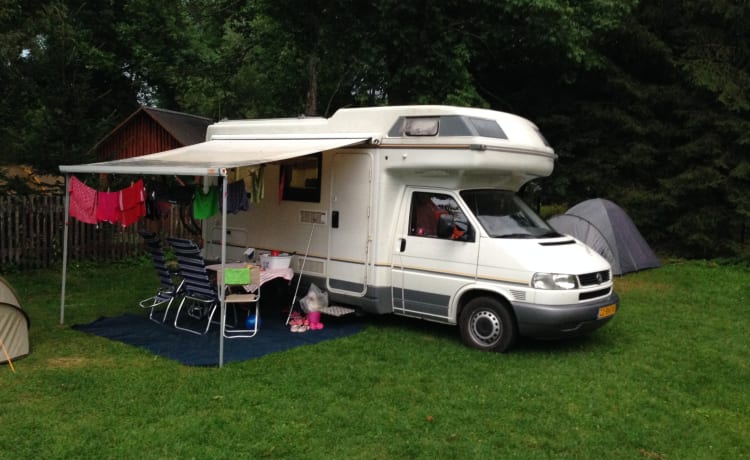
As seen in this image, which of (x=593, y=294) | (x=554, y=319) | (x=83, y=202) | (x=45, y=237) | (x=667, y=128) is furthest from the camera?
(x=667, y=128)

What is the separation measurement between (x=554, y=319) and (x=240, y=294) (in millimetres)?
3696

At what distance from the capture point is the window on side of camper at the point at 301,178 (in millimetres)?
8297

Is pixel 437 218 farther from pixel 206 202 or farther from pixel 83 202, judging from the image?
pixel 83 202

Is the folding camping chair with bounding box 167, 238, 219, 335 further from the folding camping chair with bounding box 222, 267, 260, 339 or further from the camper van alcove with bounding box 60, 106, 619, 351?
the camper van alcove with bounding box 60, 106, 619, 351

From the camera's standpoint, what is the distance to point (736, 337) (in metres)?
7.93

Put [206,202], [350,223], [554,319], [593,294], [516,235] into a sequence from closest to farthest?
[554,319]
[593,294]
[516,235]
[206,202]
[350,223]

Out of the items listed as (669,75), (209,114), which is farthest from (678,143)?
(209,114)

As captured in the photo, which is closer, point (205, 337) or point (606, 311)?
point (606, 311)

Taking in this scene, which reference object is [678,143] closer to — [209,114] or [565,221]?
[565,221]

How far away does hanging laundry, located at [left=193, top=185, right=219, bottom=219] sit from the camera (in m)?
7.34

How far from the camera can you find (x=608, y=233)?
12.5 meters

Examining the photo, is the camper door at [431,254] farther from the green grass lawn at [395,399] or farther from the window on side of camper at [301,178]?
the window on side of camper at [301,178]

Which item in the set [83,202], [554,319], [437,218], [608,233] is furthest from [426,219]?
[608,233]

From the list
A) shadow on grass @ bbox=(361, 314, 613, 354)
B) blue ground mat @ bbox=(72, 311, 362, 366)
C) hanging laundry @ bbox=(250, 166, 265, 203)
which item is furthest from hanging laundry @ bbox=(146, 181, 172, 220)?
shadow on grass @ bbox=(361, 314, 613, 354)
